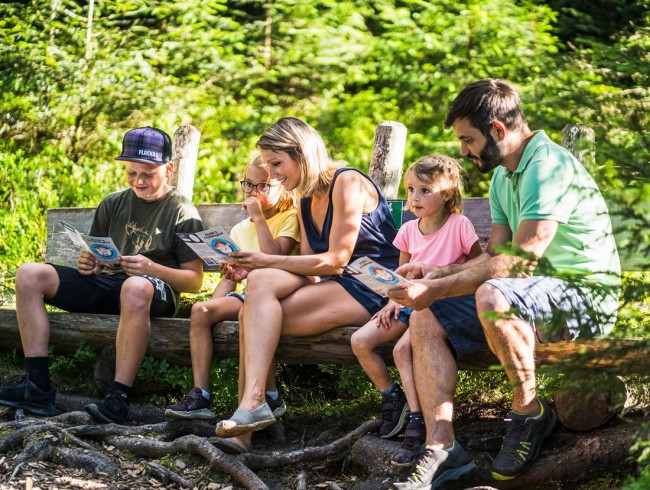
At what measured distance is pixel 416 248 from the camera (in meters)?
4.21

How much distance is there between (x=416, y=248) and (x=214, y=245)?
94 cm

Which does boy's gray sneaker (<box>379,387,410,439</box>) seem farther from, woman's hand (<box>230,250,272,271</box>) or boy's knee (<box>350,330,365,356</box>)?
woman's hand (<box>230,250,272,271</box>)

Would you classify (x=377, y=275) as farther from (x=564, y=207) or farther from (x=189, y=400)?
(x=189, y=400)

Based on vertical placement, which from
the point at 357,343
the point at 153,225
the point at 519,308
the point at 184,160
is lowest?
the point at 357,343

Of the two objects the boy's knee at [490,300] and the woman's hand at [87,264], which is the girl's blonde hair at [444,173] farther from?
the woman's hand at [87,264]

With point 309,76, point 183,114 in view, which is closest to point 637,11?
point 309,76

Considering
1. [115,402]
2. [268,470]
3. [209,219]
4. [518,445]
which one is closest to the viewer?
[518,445]

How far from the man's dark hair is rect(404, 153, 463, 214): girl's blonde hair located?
1.13 ft

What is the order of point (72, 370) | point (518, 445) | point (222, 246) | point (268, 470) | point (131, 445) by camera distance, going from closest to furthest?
1. point (518, 445)
2. point (268, 470)
3. point (131, 445)
4. point (222, 246)
5. point (72, 370)

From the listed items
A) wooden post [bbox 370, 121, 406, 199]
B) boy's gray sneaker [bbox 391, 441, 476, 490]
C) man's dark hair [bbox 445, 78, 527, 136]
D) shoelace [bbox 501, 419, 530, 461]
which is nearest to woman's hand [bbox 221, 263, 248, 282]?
wooden post [bbox 370, 121, 406, 199]

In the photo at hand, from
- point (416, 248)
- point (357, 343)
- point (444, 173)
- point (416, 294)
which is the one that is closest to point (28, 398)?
point (357, 343)

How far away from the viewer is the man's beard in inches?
148

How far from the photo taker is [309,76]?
9891 mm

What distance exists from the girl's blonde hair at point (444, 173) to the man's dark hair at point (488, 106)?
0.34 metres
